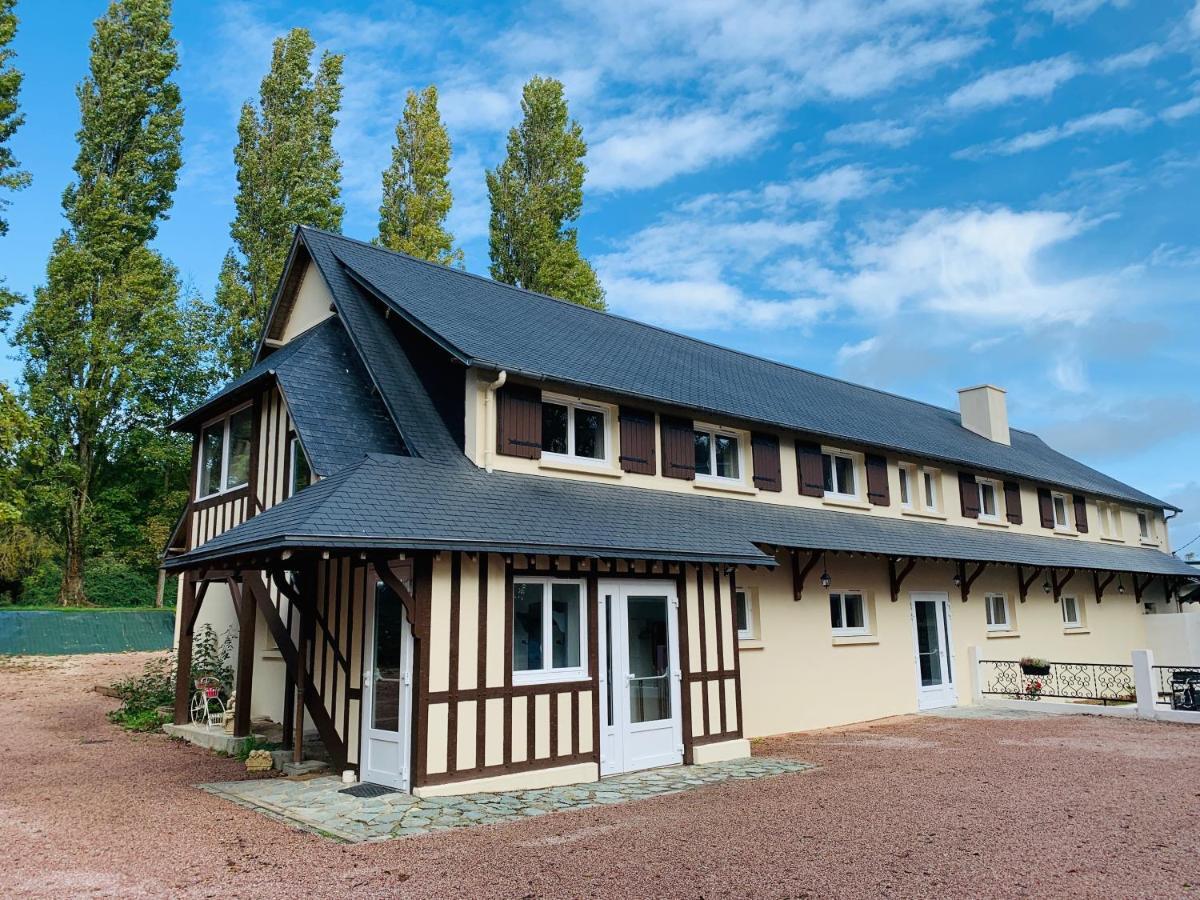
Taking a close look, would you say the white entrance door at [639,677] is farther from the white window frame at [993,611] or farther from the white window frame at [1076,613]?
the white window frame at [1076,613]

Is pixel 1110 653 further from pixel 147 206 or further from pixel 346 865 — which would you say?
pixel 147 206

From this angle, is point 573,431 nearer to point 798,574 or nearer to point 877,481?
point 798,574

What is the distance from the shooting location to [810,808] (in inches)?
297

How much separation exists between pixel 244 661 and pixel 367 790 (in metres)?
3.66

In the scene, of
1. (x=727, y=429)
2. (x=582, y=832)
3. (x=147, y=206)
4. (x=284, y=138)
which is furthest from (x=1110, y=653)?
(x=147, y=206)

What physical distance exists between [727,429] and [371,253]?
21.1ft

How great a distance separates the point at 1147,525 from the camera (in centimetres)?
2692

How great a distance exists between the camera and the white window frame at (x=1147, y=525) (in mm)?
26406

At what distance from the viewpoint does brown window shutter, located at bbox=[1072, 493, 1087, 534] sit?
22.6 metres

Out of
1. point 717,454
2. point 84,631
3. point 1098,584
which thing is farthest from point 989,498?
point 84,631

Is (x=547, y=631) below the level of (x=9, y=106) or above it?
below

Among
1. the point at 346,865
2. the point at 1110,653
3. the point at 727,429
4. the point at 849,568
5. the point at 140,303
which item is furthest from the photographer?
the point at 140,303

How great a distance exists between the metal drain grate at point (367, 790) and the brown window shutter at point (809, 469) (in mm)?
8777

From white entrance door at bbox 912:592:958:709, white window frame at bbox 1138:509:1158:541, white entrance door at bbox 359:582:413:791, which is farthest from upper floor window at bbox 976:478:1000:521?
white entrance door at bbox 359:582:413:791
